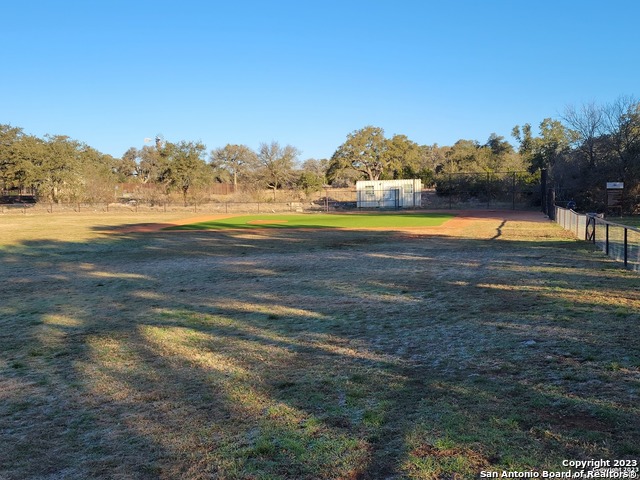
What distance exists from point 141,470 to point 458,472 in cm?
211

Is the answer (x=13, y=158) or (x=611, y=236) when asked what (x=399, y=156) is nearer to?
(x=13, y=158)

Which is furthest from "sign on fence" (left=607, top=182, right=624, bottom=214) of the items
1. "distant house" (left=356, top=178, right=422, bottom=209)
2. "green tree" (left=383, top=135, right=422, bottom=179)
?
"green tree" (left=383, top=135, right=422, bottom=179)

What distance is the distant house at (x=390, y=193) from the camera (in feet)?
180

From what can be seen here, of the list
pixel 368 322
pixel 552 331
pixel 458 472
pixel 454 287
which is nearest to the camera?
pixel 458 472

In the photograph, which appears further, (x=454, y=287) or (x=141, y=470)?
(x=454, y=287)

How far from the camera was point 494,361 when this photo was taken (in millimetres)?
5633

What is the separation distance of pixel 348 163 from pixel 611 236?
6178 centimetres

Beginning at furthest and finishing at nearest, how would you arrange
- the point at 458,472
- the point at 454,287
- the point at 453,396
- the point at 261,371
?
the point at 454,287 < the point at 261,371 < the point at 453,396 < the point at 458,472

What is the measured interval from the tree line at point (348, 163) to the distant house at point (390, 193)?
5831 millimetres

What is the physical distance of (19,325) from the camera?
26.6ft

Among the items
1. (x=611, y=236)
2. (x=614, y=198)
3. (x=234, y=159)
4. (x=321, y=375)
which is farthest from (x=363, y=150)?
(x=321, y=375)

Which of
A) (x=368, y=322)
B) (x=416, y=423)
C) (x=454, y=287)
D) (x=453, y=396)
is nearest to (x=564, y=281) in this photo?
(x=454, y=287)

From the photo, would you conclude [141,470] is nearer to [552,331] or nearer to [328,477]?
[328,477]

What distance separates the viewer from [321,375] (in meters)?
5.38
